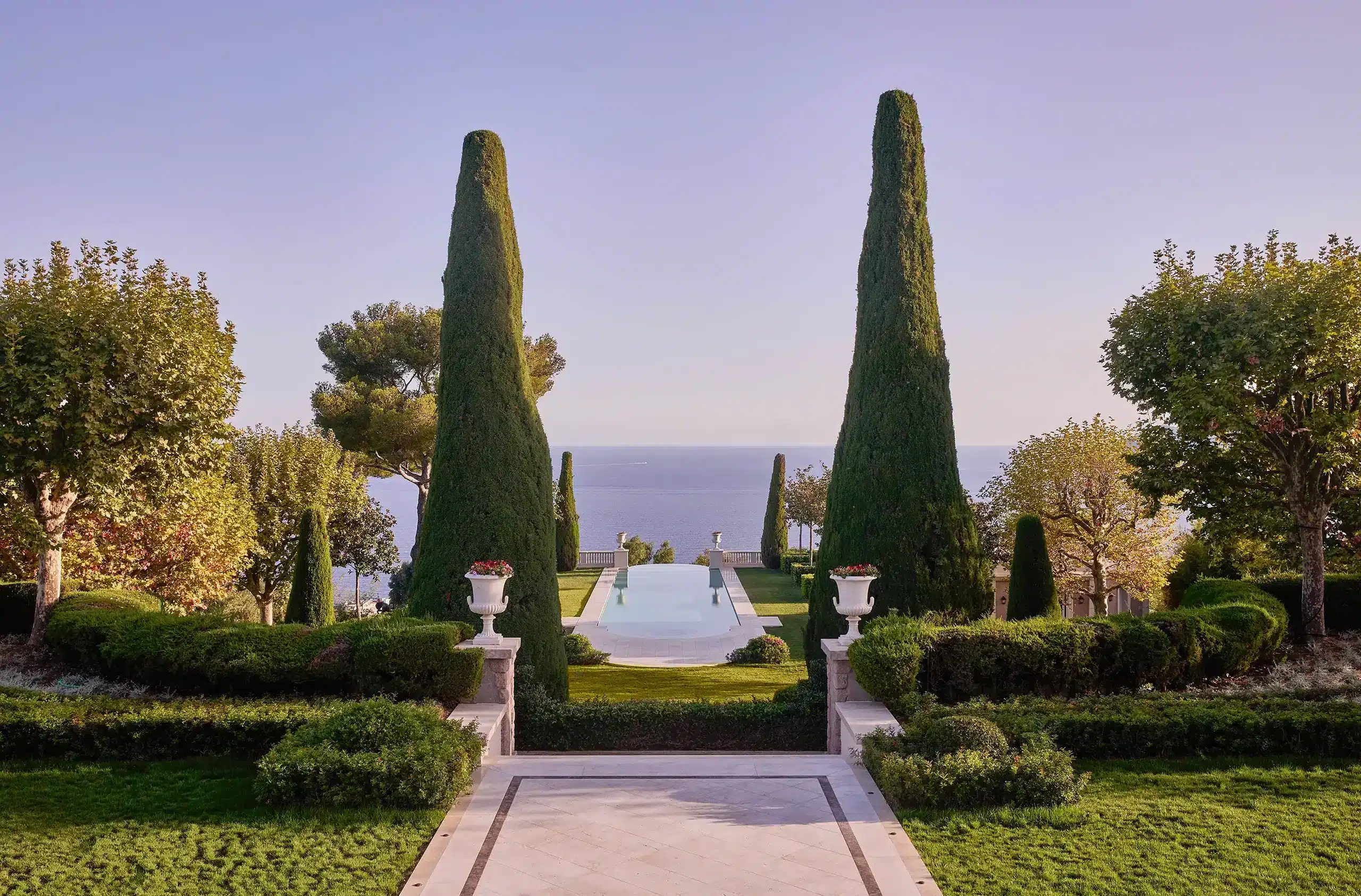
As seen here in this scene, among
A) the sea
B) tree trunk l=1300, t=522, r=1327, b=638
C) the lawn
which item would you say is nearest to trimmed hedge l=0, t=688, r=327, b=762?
the lawn

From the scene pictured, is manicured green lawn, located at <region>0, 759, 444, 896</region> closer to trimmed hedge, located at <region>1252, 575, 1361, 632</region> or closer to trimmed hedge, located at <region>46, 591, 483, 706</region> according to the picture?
trimmed hedge, located at <region>46, 591, 483, 706</region>

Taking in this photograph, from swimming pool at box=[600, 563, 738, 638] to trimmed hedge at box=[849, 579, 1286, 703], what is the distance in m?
13.2

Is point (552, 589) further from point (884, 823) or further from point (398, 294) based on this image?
point (398, 294)

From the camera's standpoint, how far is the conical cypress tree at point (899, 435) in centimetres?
1230

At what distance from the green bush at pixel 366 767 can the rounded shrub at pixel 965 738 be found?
3727mm

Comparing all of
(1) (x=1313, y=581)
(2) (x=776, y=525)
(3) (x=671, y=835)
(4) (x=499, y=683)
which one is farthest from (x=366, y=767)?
(2) (x=776, y=525)

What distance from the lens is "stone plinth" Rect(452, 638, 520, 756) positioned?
377 inches

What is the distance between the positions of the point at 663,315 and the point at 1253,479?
58.7 ft

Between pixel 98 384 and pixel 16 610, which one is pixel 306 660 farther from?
pixel 16 610

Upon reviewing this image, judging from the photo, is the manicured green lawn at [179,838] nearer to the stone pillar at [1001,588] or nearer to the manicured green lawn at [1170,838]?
the manicured green lawn at [1170,838]

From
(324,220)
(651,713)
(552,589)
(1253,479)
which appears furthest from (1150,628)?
(324,220)

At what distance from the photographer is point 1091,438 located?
19.2m

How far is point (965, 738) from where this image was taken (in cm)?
719

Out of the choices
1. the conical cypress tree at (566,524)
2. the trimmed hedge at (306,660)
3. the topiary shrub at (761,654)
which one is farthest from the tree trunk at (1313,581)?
the conical cypress tree at (566,524)
